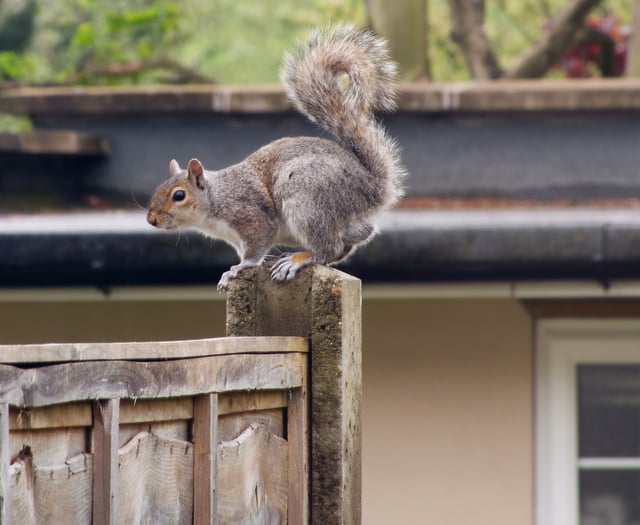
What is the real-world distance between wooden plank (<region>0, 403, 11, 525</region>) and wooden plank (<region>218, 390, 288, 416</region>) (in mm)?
492

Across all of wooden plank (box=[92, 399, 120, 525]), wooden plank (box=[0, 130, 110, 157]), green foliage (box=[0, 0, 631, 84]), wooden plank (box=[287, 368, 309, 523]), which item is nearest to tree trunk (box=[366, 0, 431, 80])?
wooden plank (box=[0, 130, 110, 157])

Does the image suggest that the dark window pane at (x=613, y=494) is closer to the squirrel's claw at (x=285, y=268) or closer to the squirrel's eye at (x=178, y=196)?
the squirrel's eye at (x=178, y=196)

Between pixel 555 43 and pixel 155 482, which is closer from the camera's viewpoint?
pixel 155 482

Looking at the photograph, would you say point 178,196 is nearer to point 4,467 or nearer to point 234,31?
point 4,467

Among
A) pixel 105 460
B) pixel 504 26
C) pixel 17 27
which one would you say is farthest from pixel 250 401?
pixel 504 26

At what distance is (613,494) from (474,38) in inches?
170

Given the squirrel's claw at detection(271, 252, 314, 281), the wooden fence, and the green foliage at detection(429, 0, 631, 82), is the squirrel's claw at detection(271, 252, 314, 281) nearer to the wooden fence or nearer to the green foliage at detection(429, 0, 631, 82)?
the wooden fence

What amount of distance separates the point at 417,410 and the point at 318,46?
78.7 inches

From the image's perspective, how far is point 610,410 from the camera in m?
4.36

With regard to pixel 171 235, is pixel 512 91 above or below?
above

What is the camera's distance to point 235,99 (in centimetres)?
565

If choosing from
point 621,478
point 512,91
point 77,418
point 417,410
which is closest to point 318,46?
point 77,418

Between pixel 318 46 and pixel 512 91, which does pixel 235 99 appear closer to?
pixel 512 91

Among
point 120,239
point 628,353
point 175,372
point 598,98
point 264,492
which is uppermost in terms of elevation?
point 598,98
